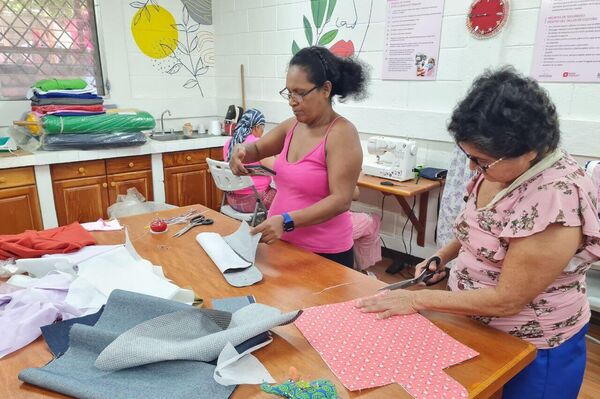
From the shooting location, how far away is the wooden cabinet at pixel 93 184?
10.7 feet

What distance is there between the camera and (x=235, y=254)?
140 cm

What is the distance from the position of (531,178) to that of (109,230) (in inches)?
56.7

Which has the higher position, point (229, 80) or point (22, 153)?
point (229, 80)

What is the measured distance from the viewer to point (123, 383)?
2.62 ft

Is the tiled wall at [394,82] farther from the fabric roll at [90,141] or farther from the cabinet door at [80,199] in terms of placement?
the cabinet door at [80,199]

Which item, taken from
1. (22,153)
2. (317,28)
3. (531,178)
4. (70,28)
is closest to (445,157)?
(317,28)

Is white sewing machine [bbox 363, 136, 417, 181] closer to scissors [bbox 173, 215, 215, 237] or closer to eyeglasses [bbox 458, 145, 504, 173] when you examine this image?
scissors [bbox 173, 215, 215, 237]

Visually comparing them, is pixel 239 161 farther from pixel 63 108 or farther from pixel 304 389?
pixel 63 108

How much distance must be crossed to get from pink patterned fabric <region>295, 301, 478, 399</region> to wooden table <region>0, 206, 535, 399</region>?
0.8 inches

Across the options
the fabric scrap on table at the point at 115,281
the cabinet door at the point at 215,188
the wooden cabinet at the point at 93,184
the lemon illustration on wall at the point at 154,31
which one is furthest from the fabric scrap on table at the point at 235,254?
the lemon illustration on wall at the point at 154,31

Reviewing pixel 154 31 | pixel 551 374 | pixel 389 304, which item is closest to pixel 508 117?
pixel 389 304

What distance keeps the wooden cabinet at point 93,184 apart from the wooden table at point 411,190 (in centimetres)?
193

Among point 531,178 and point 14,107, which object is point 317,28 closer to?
point 14,107

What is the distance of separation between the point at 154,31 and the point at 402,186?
2.95 metres
